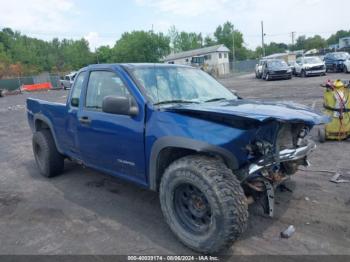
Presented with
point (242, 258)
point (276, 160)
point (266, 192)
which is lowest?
point (242, 258)

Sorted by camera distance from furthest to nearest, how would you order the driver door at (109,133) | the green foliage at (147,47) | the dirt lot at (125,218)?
the green foliage at (147,47)
the driver door at (109,133)
the dirt lot at (125,218)

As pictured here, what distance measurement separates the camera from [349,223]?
12.0 feet

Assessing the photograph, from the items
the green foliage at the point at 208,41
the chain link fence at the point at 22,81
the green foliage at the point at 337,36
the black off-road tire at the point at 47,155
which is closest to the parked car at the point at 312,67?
the black off-road tire at the point at 47,155

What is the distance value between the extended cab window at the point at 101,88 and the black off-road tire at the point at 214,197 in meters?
1.27

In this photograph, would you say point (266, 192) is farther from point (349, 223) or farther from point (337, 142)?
point (337, 142)

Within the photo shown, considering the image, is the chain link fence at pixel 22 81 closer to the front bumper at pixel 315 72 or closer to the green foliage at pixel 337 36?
the front bumper at pixel 315 72

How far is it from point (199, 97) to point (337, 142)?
415cm

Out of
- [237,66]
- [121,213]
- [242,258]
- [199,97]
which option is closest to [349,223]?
[242,258]

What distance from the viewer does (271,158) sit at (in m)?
3.34

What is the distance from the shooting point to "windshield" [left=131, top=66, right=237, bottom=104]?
156 inches

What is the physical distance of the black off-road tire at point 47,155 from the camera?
227 inches

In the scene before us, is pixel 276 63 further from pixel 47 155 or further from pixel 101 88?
pixel 101 88

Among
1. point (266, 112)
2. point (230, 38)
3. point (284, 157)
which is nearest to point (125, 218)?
point (284, 157)

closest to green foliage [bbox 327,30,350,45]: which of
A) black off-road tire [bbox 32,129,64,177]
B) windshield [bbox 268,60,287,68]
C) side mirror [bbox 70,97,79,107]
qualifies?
windshield [bbox 268,60,287,68]
